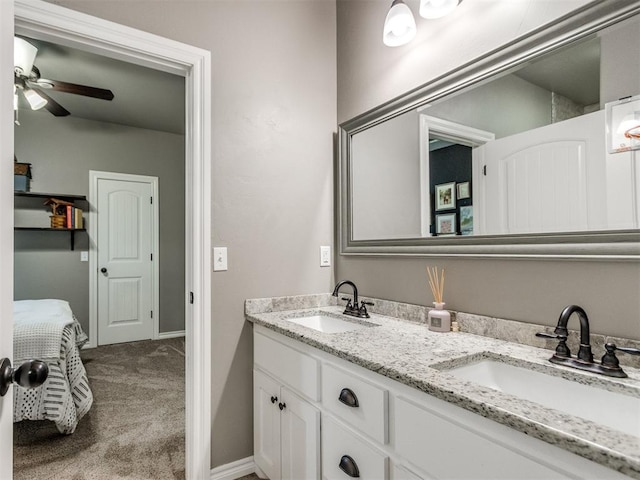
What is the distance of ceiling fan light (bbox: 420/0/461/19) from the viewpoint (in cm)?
146

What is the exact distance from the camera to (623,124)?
1.05 meters

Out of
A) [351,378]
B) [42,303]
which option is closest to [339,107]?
[351,378]

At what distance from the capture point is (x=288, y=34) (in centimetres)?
208

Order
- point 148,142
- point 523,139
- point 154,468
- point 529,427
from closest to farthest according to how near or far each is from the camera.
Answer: point 529,427 < point 523,139 < point 154,468 < point 148,142

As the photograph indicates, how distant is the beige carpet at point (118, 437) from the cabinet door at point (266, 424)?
463 mm

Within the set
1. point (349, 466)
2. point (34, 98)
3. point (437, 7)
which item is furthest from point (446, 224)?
point (34, 98)

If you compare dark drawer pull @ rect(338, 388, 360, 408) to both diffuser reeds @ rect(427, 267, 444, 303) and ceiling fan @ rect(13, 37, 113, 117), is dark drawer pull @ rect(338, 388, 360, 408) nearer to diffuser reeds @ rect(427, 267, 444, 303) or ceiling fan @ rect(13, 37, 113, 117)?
diffuser reeds @ rect(427, 267, 444, 303)

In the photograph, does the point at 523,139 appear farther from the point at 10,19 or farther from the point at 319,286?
the point at 10,19

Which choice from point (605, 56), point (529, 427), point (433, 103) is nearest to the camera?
point (529, 427)

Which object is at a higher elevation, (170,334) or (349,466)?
(349,466)

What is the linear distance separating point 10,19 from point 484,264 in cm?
155

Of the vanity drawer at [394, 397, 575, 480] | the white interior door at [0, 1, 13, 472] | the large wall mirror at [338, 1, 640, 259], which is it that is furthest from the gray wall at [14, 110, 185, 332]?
the vanity drawer at [394, 397, 575, 480]

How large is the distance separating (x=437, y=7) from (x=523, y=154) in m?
0.72

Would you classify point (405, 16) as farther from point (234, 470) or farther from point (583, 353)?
point (234, 470)
